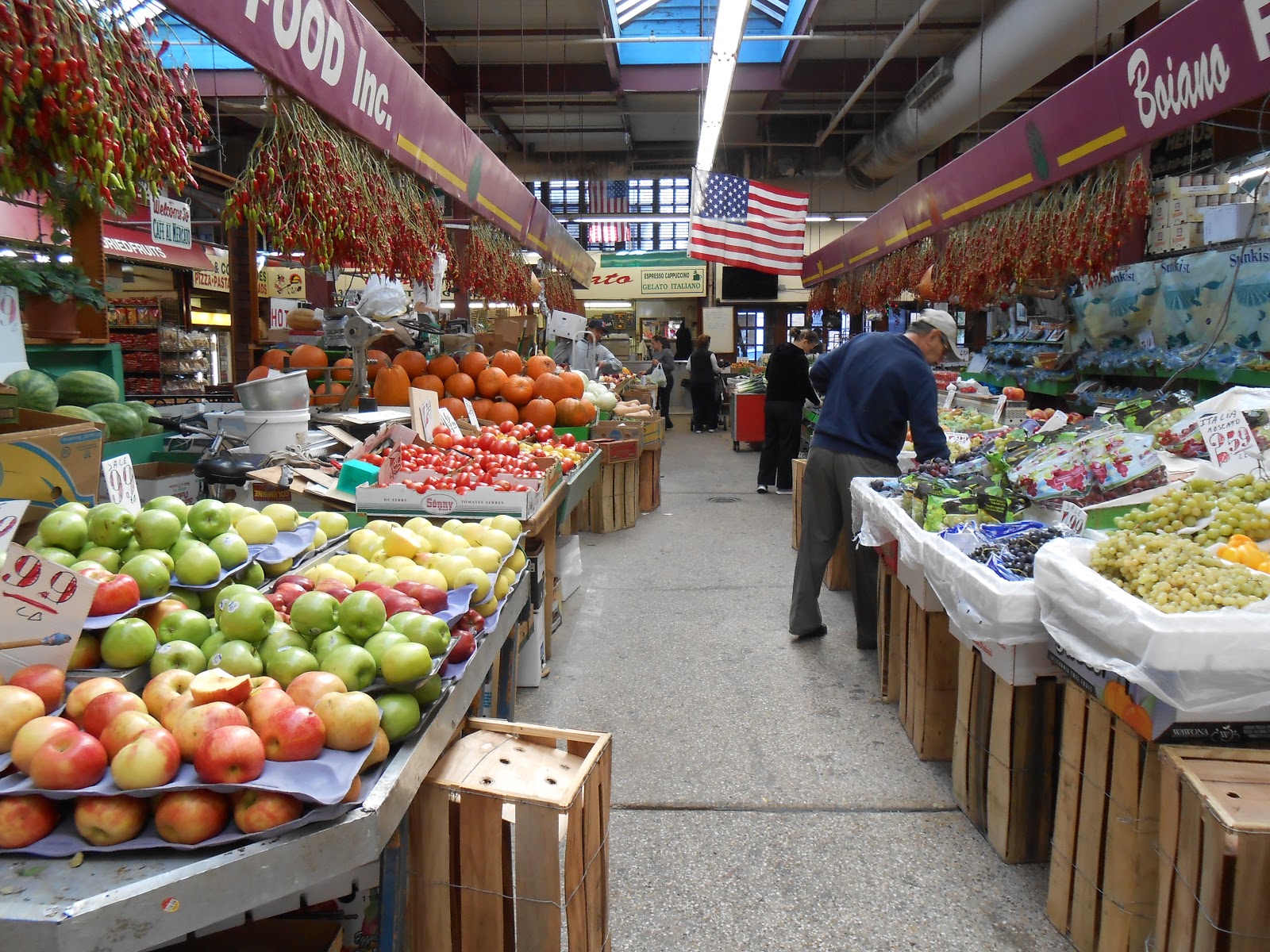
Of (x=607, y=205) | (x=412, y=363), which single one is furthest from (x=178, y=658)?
(x=607, y=205)

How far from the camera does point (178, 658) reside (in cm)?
196

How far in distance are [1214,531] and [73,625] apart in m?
3.05

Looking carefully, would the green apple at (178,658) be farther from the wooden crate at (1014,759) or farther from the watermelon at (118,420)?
the watermelon at (118,420)

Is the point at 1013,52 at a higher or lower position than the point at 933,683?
higher

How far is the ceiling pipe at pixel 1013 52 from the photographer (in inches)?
267

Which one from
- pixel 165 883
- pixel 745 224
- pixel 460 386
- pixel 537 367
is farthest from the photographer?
pixel 745 224

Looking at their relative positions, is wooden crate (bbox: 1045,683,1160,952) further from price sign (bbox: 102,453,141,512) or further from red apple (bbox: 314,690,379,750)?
price sign (bbox: 102,453,141,512)

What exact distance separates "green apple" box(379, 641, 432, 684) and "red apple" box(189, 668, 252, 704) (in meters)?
0.28

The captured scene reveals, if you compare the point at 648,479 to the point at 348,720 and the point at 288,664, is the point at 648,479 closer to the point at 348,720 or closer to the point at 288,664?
the point at 288,664

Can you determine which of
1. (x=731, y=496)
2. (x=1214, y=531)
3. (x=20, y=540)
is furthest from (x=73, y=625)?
(x=731, y=496)

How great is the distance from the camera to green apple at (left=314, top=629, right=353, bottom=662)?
2006 millimetres

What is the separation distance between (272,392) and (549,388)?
2805mm

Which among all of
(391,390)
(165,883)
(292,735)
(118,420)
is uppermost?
(391,390)

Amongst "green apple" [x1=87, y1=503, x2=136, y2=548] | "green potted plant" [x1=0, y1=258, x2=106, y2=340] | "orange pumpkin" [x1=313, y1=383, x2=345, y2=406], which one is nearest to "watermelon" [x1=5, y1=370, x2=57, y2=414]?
"green potted plant" [x1=0, y1=258, x2=106, y2=340]
